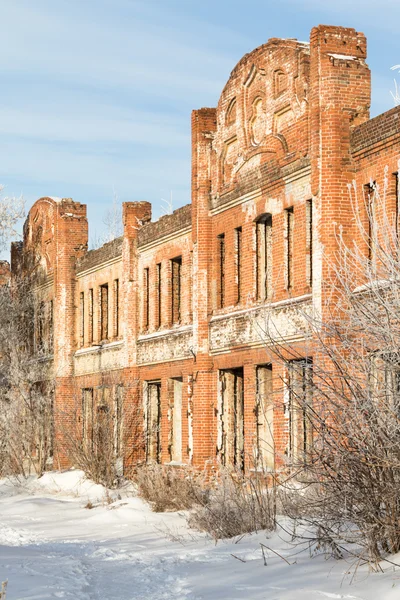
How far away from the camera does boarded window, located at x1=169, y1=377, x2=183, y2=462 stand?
2545cm

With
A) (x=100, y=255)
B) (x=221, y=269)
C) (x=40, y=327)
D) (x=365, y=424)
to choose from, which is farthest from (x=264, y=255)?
(x=40, y=327)

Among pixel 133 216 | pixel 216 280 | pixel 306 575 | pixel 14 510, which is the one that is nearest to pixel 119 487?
pixel 14 510

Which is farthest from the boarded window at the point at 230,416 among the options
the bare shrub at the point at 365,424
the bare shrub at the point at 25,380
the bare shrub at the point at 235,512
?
the bare shrub at the point at 365,424

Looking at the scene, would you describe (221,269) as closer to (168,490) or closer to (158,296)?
(158,296)

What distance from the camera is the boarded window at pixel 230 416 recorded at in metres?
22.3

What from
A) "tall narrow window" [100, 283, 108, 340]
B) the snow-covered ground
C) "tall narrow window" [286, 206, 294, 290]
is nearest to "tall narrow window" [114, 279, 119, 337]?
"tall narrow window" [100, 283, 108, 340]

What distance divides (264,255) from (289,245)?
1.28 m

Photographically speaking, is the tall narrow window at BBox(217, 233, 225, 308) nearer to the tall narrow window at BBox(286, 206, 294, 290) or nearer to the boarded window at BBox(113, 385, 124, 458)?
the tall narrow window at BBox(286, 206, 294, 290)

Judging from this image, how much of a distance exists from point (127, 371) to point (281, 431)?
9184 mm

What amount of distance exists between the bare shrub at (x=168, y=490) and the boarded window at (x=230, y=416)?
153 centimetres

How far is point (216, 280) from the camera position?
22.8m

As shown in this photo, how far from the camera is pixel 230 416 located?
22438 mm

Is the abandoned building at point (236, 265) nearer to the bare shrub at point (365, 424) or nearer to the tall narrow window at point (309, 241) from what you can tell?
the tall narrow window at point (309, 241)

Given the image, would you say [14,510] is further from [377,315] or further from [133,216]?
[377,315]
